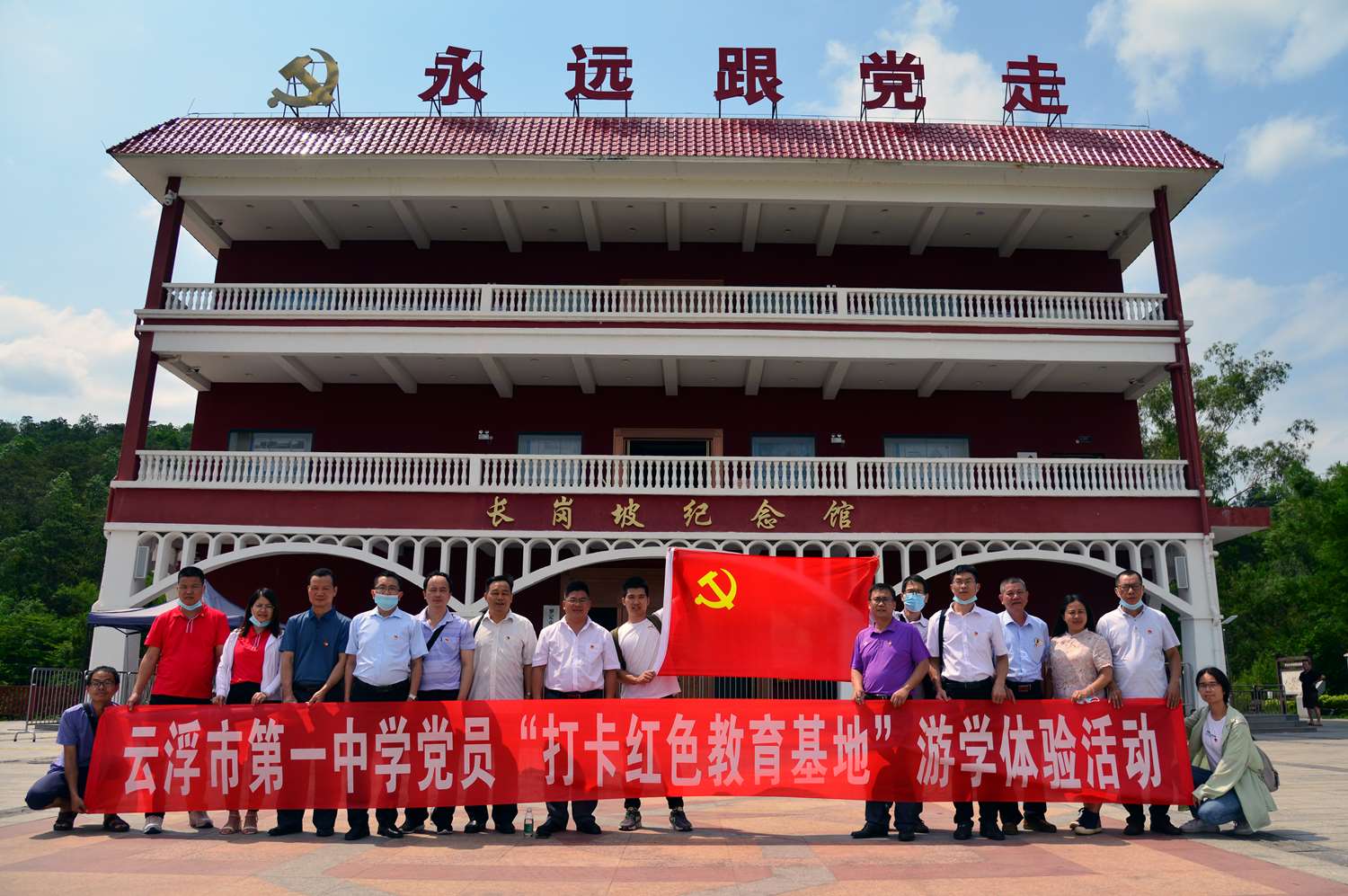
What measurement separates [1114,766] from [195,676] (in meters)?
6.42

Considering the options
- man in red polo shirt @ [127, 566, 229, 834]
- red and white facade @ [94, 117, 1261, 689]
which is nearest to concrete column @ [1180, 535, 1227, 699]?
red and white facade @ [94, 117, 1261, 689]

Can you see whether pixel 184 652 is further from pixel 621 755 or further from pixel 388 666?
pixel 621 755

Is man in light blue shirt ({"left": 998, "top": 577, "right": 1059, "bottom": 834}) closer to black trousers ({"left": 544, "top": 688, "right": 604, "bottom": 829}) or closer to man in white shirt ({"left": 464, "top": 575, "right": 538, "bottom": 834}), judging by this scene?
black trousers ({"left": 544, "top": 688, "right": 604, "bottom": 829})

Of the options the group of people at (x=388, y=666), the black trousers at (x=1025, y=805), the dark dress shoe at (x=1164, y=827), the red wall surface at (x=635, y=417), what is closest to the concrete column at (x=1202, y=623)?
the red wall surface at (x=635, y=417)

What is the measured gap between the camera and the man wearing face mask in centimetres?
617

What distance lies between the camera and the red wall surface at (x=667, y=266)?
18.9 meters

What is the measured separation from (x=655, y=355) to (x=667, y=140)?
403cm

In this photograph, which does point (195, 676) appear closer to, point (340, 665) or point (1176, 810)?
point (340, 665)

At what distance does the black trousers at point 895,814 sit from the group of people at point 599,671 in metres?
0.01

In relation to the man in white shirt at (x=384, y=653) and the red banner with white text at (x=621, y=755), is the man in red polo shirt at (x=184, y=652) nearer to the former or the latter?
the red banner with white text at (x=621, y=755)

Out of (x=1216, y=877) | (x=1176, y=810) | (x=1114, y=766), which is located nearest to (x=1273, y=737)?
(x=1176, y=810)

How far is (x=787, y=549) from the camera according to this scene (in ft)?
51.7

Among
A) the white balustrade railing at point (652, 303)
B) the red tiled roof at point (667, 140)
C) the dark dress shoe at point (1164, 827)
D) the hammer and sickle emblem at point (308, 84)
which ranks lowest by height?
the dark dress shoe at point (1164, 827)

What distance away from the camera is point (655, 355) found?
16.5 meters
